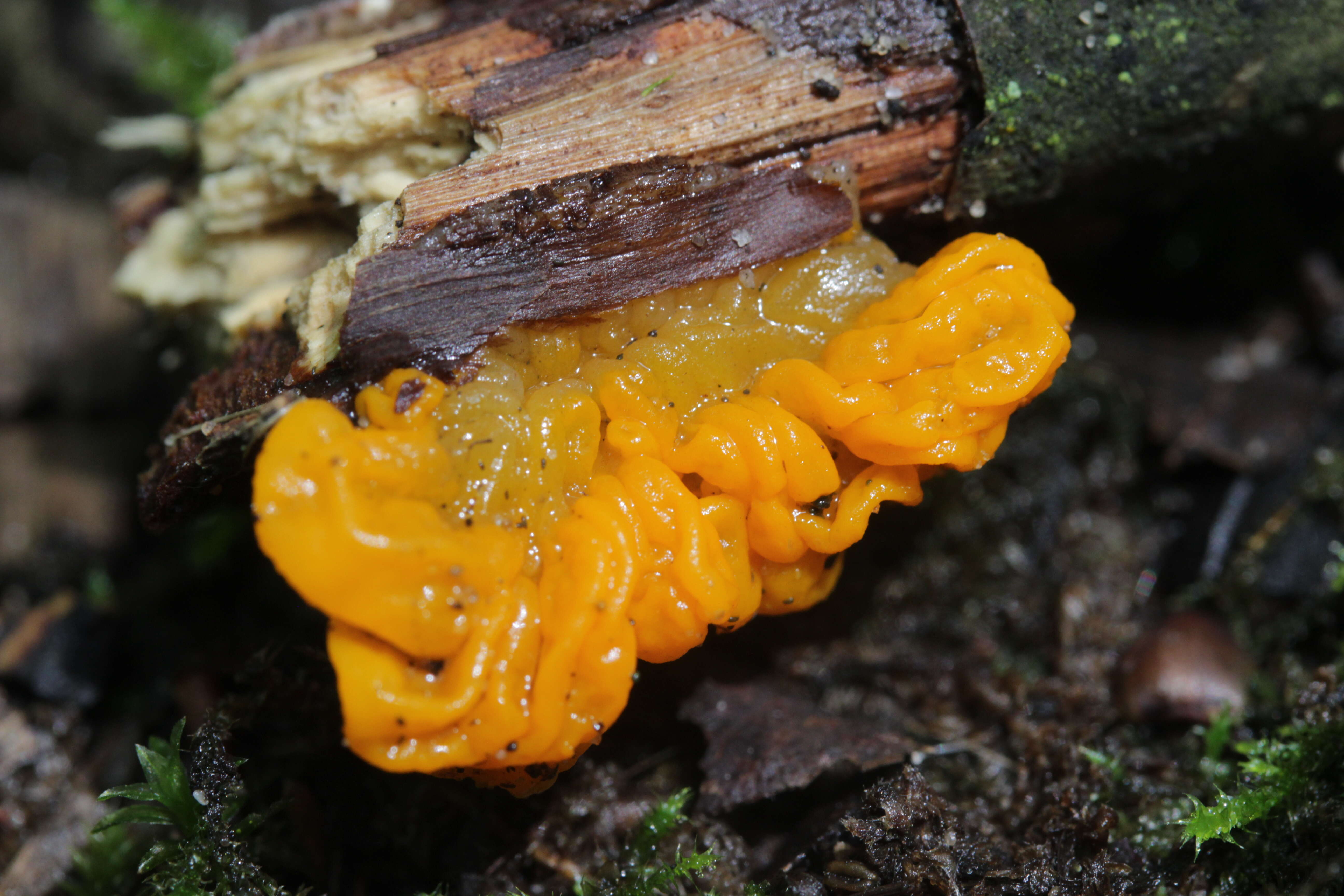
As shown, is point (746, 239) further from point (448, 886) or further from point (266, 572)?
point (266, 572)

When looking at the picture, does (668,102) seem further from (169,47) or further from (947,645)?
(169,47)

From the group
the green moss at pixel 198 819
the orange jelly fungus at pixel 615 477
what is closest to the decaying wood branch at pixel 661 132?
the orange jelly fungus at pixel 615 477

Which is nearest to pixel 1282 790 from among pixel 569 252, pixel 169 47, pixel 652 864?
pixel 652 864

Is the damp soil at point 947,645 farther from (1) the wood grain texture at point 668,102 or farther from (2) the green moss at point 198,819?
(1) the wood grain texture at point 668,102

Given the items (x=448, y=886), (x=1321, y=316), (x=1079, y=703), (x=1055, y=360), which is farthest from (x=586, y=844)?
(x=1321, y=316)

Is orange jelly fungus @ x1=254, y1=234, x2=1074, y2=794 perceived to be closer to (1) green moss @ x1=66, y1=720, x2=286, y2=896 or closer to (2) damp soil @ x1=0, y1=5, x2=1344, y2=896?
(2) damp soil @ x1=0, y1=5, x2=1344, y2=896

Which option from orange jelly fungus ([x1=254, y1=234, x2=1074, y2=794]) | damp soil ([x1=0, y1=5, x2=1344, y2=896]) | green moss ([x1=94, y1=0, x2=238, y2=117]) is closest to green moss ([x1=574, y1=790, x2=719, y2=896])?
damp soil ([x1=0, y1=5, x2=1344, y2=896])
